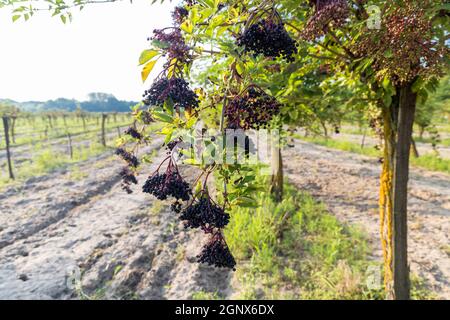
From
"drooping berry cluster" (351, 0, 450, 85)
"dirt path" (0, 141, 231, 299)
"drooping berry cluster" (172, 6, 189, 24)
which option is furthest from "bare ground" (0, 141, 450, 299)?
"drooping berry cluster" (351, 0, 450, 85)

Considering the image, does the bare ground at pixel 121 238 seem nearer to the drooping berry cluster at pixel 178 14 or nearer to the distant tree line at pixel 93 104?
the drooping berry cluster at pixel 178 14

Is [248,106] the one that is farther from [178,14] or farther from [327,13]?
[178,14]

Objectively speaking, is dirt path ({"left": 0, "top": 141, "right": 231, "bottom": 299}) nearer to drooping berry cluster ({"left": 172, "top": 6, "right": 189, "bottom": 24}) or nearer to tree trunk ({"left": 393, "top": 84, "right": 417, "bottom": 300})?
tree trunk ({"left": 393, "top": 84, "right": 417, "bottom": 300})

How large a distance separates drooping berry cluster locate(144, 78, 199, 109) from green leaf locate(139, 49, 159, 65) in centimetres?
8

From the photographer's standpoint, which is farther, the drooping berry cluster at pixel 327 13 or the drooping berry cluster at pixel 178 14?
the drooping berry cluster at pixel 178 14

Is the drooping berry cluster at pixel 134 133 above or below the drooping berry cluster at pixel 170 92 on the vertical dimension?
below

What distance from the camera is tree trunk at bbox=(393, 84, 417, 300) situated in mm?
2309

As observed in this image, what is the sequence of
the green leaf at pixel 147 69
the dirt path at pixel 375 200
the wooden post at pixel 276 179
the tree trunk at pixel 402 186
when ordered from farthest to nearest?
the wooden post at pixel 276 179, the dirt path at pixel 375 200, the tree trunk at pixel 402 186, the green leaf at pixel 147 69

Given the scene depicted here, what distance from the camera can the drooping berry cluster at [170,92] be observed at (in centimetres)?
77

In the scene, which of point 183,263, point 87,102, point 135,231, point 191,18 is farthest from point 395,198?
point 87,102

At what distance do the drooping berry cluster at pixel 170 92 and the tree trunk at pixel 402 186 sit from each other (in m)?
2.13

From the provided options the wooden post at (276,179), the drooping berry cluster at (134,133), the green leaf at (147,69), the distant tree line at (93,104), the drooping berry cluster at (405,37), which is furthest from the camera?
the distant tree line at (93,104)

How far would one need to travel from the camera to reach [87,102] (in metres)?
96.2

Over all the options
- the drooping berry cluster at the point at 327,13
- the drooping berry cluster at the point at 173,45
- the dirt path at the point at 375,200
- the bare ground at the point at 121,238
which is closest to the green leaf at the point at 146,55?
the drooping berry cluster at the point at 173,45
